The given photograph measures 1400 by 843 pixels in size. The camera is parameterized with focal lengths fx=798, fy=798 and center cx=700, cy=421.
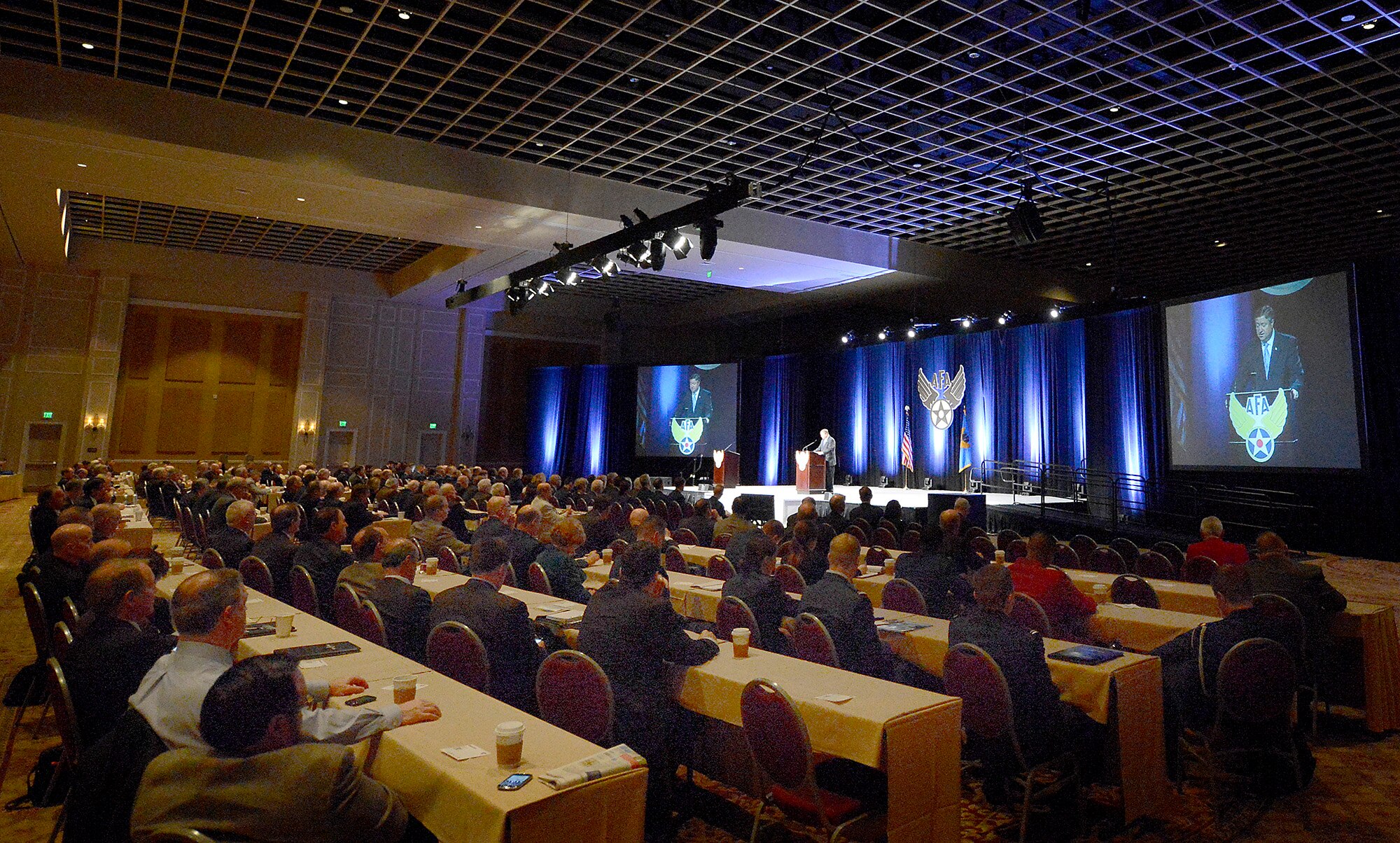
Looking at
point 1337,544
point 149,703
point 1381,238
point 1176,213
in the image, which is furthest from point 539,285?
point 1381,238

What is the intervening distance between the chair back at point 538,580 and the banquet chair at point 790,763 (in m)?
2.70

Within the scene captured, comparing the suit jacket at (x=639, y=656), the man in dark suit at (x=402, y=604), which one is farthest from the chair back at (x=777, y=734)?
the man in dark suit at (x=402, y=604)

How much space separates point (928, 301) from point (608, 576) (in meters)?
13.1

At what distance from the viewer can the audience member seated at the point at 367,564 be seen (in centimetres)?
455

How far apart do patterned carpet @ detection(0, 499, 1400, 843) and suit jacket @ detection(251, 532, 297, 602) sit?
1.52 metres

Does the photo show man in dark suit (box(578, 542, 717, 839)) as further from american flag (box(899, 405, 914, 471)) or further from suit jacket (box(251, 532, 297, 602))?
american flag (box(899, 405, 914, 471))

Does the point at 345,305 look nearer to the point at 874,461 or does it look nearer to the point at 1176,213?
the point at 874,461

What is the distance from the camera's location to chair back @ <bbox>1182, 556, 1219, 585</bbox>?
6.45 m

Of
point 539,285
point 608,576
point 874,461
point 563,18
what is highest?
point 563,18

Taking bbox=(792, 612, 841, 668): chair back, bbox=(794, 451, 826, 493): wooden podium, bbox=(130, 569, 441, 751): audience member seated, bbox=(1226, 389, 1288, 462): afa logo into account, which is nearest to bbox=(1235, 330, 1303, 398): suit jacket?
bbox=(1226, 389, 1288, 462): afa logo

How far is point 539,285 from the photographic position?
43.9 feet

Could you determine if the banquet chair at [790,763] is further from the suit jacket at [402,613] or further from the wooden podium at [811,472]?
the wooden podium at [811,472]

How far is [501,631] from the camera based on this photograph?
3.75 m

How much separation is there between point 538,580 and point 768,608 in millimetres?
1855
